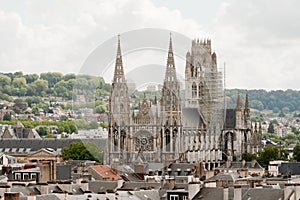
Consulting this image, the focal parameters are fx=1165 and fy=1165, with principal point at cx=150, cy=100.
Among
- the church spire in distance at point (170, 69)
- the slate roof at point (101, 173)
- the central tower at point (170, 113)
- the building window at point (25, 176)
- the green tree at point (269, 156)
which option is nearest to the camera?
the building window at point (25, 176)

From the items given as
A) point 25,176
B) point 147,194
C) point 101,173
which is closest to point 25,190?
point 147,194

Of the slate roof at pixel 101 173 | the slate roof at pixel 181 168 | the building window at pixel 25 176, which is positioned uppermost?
the building window at pixel 25 176

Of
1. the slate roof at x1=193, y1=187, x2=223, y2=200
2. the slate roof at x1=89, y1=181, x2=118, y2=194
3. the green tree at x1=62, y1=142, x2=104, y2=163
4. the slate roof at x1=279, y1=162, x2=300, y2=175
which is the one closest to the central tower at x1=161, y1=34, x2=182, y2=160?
A: the green tree at x1=62, y1=142, x2=104, y2=163

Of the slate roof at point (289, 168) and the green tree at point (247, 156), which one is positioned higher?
the slate roof at point (289, 168)

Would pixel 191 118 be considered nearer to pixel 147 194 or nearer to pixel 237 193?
pixel 147 194

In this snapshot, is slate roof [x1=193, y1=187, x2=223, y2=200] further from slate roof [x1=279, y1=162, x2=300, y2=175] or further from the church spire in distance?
→ the church spire in distance

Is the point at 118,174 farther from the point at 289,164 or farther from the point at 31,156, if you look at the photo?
the point at 31,156

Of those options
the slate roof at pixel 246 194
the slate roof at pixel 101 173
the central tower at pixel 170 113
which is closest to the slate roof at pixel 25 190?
the slate roof at pixel 246 194

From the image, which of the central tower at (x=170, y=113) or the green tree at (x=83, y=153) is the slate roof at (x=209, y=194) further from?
the central tower at (x=170, y=113)

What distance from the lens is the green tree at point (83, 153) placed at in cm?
17050

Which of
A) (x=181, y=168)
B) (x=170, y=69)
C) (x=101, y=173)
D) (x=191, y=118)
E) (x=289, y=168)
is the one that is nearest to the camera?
(x=101, y=173)

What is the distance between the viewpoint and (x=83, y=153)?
Result: 564 feet

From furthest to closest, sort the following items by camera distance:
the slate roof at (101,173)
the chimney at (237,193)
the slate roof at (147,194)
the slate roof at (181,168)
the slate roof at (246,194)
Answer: the slate roof at (181,168)
the slate roof at (101,173)
the slate roof at (147,194)
the slate roof at (246,194)
the chimney at (237,193)

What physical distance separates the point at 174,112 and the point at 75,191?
103651 mm
